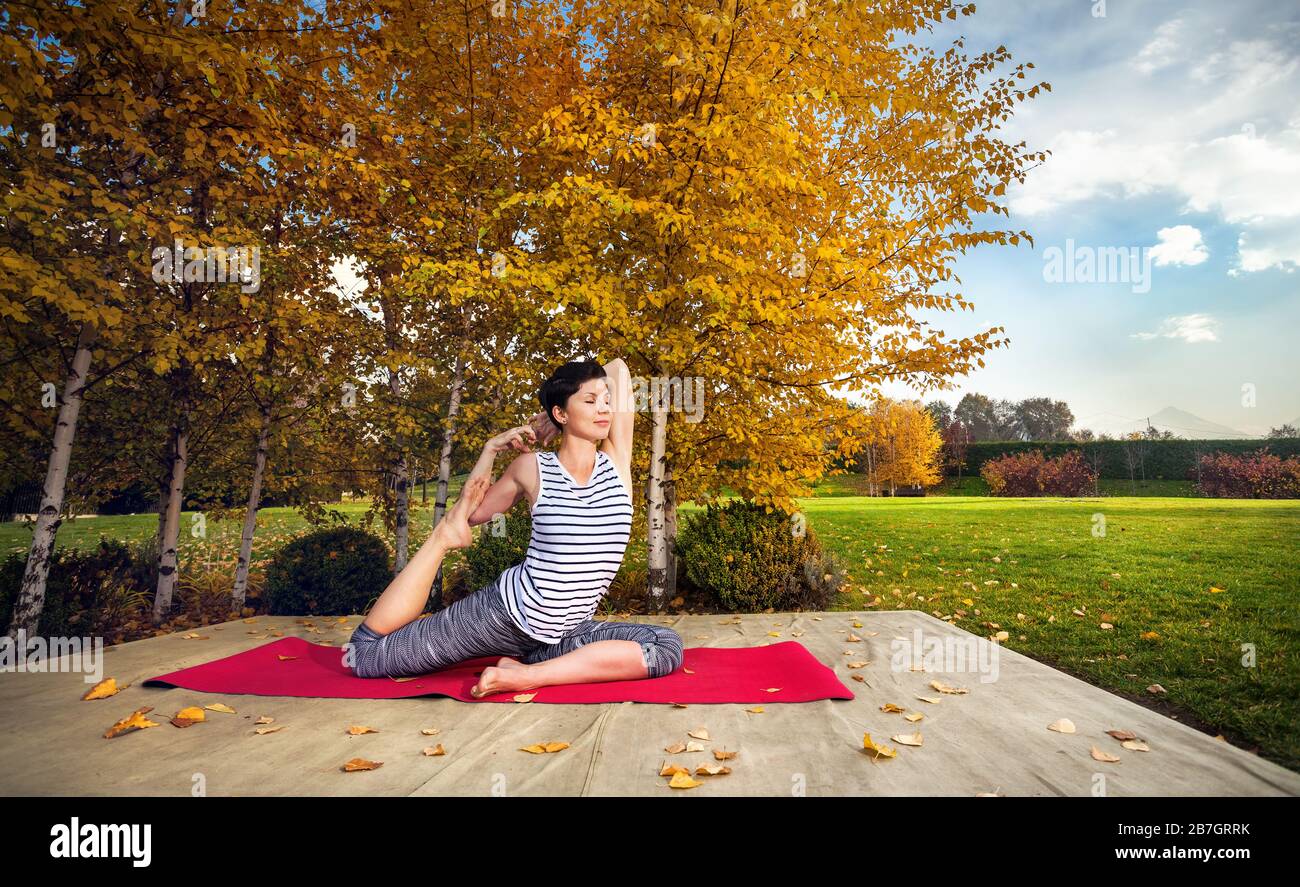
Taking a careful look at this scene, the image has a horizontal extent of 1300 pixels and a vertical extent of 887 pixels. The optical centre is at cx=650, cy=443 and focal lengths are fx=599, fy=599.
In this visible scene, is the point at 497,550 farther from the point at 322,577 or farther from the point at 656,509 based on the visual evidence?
the point at 322,577

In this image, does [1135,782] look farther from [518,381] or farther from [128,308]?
[128,308]

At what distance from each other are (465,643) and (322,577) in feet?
14.6

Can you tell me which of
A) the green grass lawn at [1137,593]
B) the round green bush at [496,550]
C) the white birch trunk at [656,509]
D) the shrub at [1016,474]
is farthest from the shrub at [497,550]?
the shrub at [1016,474]

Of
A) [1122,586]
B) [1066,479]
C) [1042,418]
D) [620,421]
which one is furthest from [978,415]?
[620,421]

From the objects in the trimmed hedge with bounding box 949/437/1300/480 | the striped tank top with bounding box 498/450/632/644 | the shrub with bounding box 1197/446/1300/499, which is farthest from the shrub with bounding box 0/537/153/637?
the trimmed hedge with bounding box 949/437/1300/480

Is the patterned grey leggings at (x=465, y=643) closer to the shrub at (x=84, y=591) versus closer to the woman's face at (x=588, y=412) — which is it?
the woman's face at (x=588, y=412)

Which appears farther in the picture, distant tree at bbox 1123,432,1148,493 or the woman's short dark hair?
distant tree at bbox 1123,432,1148,493

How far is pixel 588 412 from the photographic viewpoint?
139 inches

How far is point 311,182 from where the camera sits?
538cm

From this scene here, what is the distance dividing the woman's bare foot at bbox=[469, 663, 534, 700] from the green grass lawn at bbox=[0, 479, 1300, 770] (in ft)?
12.3

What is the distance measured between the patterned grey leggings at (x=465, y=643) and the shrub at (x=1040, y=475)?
2848 cm

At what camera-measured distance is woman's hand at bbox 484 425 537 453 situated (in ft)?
11.2

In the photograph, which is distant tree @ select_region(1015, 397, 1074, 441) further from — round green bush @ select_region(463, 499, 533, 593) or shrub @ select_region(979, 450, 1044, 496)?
round green bush @ select_region(463, 499, 533, 593)
